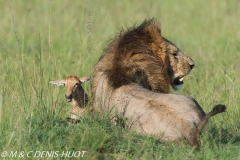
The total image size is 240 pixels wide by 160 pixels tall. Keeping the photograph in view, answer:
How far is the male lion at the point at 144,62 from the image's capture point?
6.35 meters

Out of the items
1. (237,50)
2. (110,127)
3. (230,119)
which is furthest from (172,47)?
(237,50)

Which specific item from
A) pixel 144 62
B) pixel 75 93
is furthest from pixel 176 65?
pixel 75 93

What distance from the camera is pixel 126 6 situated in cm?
1484

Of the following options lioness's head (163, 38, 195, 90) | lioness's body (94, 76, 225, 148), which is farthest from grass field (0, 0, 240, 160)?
lioness's head (163, 38, 195, 90)

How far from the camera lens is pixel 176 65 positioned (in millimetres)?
7121

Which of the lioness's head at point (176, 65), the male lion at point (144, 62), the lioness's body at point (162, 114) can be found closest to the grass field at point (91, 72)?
the lioness's body at point (162, 114)

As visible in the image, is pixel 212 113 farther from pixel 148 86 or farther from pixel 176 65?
pixel 176 65

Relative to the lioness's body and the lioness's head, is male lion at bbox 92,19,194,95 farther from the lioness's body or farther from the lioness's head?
the lioness's body

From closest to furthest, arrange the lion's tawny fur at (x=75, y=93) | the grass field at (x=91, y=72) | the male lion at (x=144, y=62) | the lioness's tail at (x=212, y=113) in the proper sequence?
the lioness's tail at (x=212, y=113) → the grass field at (x=91, y=72) → the male lion at (x=144, y=62) → the lion's tawny fur at (x=75, y=93)

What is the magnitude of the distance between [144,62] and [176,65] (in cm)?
65

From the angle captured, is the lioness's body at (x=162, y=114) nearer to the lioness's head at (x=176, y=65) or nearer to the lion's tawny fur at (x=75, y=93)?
the lion's tawny fur at (x=75, y=93)

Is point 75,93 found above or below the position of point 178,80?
below

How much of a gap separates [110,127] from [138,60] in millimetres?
1028

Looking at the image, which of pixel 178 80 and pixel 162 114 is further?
pixel 178 80
